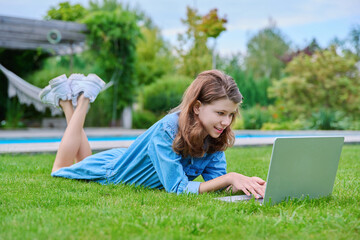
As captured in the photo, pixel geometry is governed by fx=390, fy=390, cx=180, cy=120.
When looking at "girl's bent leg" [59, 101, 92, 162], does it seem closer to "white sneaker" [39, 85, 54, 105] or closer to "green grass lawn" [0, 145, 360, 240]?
"white sneaker" [39, 85, 54, 105]

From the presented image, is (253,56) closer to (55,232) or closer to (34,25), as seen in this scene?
(34,25)

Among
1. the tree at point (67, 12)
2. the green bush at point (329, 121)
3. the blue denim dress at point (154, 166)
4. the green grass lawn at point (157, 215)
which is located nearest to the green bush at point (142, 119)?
the tree at point (67, 12)

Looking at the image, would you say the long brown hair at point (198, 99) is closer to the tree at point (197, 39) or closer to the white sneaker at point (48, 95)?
the white sneaker at point (48, 95)

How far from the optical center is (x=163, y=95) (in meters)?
13.1

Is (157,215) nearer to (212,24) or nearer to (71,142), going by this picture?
(71,142)

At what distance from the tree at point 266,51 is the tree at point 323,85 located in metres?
15.9

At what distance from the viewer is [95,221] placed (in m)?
1.75

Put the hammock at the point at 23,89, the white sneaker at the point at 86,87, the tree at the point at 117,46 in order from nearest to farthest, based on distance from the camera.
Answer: the white sneaker at the point at 86,87
the hammock at the point at 23,89
the tree at the point at 117,46

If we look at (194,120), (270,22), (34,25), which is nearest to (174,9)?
(270,22)

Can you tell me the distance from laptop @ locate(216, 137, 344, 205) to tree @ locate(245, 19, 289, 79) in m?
27.0

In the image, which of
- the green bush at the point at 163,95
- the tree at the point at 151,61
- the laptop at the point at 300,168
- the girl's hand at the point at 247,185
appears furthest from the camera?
the tree at the point at 151,61

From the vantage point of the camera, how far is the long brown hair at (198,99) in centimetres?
236

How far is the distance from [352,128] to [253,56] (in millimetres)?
21001

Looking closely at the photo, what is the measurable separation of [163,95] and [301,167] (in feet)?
36.3
